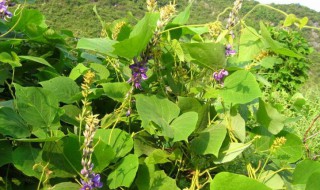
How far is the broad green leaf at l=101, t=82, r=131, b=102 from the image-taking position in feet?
2.38

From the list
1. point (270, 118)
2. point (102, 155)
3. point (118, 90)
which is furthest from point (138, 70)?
point (270, 118)

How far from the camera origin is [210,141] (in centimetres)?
69

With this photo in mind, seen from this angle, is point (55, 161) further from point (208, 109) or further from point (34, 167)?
point (208, 109)

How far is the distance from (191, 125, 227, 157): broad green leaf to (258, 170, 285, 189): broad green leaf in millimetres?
133

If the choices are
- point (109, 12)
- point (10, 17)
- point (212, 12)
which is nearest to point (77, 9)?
point (109, 12)

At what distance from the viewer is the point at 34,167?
1.99 ft

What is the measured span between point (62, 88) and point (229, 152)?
12.4 inches

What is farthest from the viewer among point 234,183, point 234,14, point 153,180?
point 234,14

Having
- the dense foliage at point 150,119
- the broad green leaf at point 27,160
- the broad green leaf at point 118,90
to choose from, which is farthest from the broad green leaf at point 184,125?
the broad green leaf at point 27,160

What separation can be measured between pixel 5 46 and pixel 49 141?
32 cm

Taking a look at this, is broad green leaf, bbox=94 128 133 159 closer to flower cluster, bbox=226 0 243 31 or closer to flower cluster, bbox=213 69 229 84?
flower cluster, bbox=213 69 229 84

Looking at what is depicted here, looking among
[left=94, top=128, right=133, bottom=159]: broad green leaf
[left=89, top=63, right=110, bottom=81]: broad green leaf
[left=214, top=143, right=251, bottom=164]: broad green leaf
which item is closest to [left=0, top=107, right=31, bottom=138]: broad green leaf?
[left=94, top=128, right=133, bottom=159]: broad green leaf

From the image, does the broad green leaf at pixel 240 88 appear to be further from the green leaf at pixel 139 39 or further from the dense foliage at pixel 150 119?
the green leaf at pixel 139 39

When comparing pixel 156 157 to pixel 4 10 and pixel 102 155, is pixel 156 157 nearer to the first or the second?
pixel 102 155
